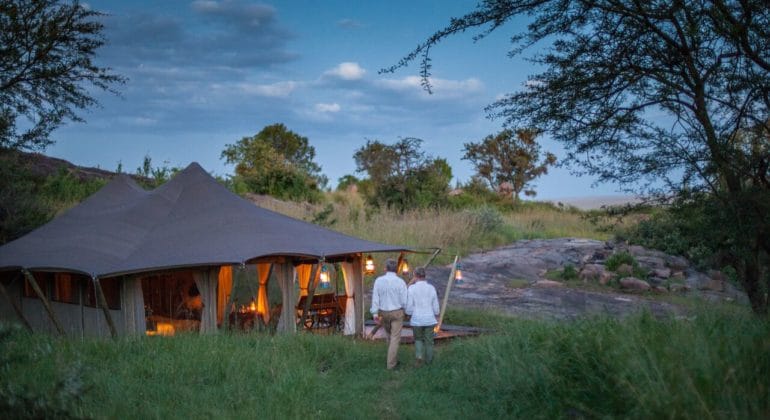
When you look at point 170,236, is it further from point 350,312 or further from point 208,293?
point 350,312

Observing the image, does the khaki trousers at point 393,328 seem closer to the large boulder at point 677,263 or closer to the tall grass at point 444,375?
the tall grass at point 444,375

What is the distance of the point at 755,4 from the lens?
26.5 ft

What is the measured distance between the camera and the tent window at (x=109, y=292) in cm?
1277

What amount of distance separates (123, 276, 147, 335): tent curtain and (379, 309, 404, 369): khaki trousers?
4.23 m

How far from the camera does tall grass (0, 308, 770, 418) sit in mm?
5527

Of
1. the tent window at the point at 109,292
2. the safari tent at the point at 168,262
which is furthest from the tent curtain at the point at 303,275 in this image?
the tent window at the point at 109,292

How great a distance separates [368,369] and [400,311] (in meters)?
1.00

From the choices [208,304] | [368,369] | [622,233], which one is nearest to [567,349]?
[368,369]

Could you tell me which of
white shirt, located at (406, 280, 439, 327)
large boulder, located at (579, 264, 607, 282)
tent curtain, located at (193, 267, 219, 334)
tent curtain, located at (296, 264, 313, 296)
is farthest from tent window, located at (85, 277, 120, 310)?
large boulder, located at (579, 264, 607, 282)

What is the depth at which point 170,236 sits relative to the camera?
525 inches

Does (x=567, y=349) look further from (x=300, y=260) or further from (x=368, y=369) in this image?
(x=300, y=260)

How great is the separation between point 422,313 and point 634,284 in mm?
12245

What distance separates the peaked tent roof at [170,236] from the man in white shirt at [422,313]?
2.73 metres

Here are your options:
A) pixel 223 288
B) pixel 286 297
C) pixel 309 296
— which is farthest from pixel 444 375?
pixel 223 288
